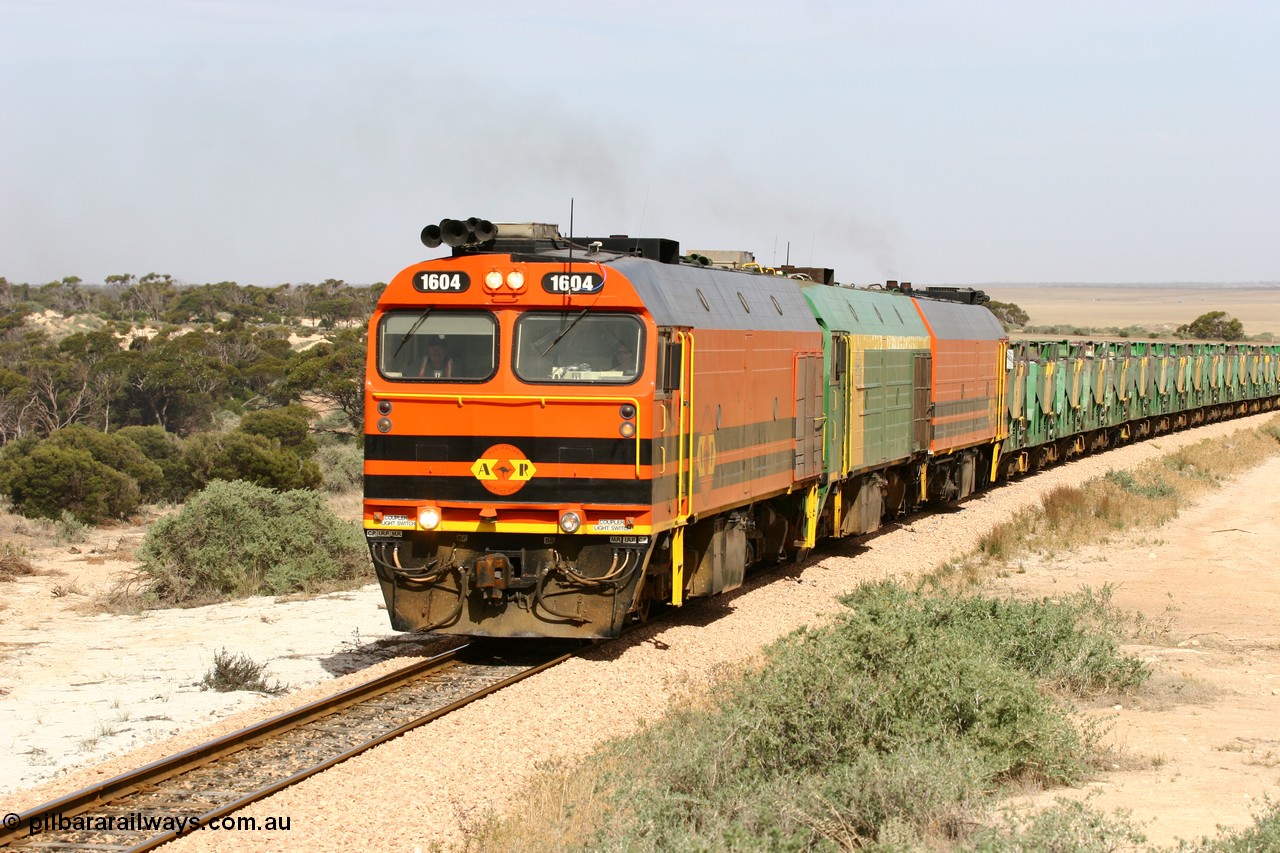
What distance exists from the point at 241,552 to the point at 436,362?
25.7ft

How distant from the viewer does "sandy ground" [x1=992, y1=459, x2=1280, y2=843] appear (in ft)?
26.7

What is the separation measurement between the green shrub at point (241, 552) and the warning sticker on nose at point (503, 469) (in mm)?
6792

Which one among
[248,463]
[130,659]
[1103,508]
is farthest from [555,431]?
[248,463]

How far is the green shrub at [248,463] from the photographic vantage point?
3061 centimetres

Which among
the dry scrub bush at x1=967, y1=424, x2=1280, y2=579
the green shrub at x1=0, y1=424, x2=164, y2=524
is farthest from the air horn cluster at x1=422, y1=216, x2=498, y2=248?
the green shrub at x1=0, y1=424, x2=164, y2=524

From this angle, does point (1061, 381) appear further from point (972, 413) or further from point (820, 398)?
point (820, 398)

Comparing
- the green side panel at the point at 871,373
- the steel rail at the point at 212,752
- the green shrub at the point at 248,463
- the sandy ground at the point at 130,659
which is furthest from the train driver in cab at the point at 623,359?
the green shrub at the point at 248,463

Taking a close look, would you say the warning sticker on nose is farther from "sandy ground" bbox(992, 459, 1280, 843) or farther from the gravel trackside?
"sandy ground" bbox(992, 459, 1280, 843)

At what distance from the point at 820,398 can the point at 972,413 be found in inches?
354

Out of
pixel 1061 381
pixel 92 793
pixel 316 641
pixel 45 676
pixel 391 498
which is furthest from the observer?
pixel 1061 381

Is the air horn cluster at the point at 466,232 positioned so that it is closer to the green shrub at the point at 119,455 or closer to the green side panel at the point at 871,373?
the green side panel at the point at 871,373

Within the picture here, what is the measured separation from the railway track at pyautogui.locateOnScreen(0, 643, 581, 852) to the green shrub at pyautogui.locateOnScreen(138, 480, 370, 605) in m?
6.45

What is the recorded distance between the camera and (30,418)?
142 ft

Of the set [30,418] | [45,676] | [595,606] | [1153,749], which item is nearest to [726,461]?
[595,606]
